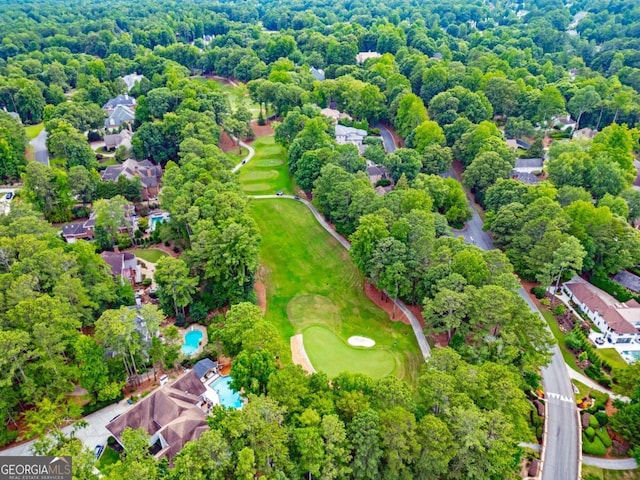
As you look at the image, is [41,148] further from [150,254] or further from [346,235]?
[346,235]

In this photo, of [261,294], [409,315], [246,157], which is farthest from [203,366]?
[246,157]

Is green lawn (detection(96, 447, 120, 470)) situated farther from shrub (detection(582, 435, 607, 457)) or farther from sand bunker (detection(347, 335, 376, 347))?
shrub (detection(582, 435, 607, 457))

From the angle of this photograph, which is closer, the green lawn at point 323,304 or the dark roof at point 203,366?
the dark roof at point 203,366

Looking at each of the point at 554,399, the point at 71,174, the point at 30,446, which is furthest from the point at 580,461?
the point at 71,174

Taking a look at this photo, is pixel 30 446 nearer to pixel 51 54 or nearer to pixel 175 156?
pixel 175 156

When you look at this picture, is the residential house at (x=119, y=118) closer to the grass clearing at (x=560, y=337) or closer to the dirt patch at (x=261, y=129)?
the dirt patch at (x=261, y=129)

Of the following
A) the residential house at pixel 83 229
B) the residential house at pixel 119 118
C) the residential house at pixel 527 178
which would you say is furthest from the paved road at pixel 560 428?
the residential house at pixel 119 118

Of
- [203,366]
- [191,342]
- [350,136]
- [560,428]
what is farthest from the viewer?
[350,136]
